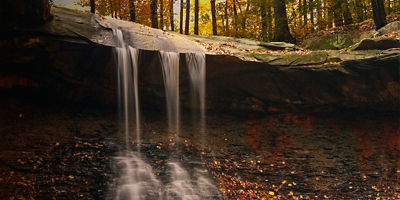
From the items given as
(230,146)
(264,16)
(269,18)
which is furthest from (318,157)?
(264,16)

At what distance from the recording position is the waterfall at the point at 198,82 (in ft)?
32.2

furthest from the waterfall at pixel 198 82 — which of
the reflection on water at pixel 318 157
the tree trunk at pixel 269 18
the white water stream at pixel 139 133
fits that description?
the tree trunk at pixel 269 18

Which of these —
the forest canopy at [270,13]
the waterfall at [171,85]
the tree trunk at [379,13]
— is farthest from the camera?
Answer: the forest canopy at [270,13]

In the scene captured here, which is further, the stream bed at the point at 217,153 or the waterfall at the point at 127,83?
the waterfall at the point at 127,83

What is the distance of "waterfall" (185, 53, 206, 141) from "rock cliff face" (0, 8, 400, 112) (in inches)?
8.1

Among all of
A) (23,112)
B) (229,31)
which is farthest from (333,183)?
(229,31)

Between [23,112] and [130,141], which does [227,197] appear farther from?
[23,112]

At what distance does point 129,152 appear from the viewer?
8.03 metres

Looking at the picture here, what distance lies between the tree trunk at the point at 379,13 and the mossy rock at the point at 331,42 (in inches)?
52.4

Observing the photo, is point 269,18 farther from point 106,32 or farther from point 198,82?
point 106,32

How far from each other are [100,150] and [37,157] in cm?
154

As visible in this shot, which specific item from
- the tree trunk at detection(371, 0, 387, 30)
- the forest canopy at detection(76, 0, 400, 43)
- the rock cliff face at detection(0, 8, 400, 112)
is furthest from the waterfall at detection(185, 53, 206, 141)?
the tree trunk at detection(371, 0, 387, 30)

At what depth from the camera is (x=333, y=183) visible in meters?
7.76

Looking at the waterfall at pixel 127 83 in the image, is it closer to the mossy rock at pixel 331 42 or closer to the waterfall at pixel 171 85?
the waterfall at pixel 171 85
